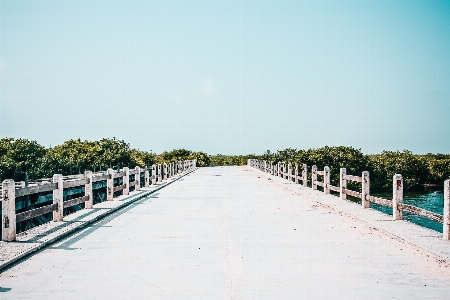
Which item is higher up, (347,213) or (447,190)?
(447,190)

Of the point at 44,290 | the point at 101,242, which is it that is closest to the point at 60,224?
the point at 101,242

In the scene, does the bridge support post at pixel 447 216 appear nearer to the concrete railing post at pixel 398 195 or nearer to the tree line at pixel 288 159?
the concrete railing post at pixel 398 195

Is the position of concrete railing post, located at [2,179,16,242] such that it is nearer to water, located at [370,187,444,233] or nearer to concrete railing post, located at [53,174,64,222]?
concrete railing post, located at [53,174,64,222]

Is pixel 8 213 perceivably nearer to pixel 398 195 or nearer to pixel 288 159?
pixel 398 195

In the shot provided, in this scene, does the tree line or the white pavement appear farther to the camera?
the tree line

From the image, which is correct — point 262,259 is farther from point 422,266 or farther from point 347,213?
point 347,213

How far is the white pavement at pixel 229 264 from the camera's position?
6.30 metres

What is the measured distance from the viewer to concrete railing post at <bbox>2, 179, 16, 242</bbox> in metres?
9.66

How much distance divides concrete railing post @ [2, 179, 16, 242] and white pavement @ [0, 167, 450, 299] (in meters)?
1.02

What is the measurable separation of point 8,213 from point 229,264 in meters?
5.25

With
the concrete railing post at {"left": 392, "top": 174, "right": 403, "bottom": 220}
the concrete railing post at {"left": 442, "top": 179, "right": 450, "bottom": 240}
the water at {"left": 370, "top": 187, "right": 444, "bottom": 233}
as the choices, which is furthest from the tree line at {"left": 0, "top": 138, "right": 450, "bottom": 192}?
the concrete railing post at {"left": 442, "top": 179, "right": 450, "bottom": 240}

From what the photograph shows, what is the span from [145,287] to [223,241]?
370 centimetres

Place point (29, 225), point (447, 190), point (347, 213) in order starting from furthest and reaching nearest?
1. point (29, 225)
2. point (347, 213)
3. point (447, 190)

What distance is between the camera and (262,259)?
823 cm
